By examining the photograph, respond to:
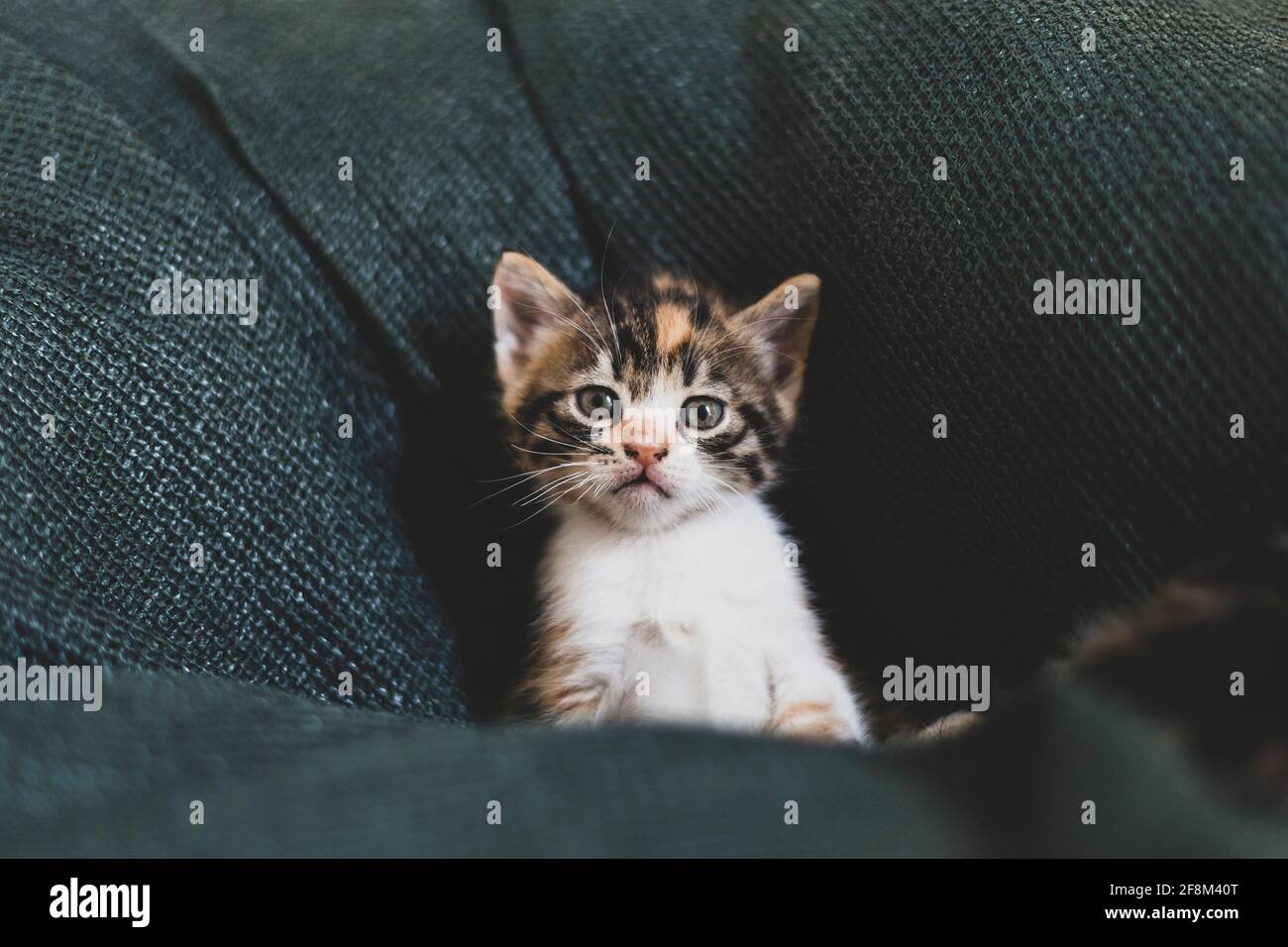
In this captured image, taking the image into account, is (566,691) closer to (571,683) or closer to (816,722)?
(571,683)

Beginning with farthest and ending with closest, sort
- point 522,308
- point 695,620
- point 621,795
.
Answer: point 522,308
point 695,620
point 621,795

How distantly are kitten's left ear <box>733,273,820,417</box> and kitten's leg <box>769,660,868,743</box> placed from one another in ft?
0.92

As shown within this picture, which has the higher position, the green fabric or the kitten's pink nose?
the kitten's pink nose

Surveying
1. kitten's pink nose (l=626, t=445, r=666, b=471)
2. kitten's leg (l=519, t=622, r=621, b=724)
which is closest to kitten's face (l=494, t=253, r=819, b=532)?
kitten's pink nose (l=626, t=445, r=666, b=471)

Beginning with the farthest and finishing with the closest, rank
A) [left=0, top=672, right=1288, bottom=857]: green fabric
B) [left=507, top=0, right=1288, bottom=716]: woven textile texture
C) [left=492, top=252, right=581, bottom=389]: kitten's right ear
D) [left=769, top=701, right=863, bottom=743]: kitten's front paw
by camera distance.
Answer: [left=492, top=252, right=581, bottom=389]: kitten's right ear
[left=769, top=701, right=863, bottom=743]: kitten's front paw
[left=507, top=0, right=1288, bottom=716]: woven textile texture
[left=0, top=672, right=1288, bottom=857]: green fabric

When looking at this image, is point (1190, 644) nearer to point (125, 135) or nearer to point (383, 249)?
point (383, 249)

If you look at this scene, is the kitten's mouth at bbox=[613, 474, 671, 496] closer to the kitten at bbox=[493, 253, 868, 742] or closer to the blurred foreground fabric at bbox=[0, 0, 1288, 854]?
the kitten at bbox=[493, 253, 868, 742]

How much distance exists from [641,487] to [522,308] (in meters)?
0.24

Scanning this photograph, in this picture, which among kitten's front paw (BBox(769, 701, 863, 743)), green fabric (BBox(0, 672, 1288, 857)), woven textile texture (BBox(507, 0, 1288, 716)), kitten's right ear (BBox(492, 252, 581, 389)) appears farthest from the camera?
kitten's right ear (BBox(492, 252, 581, 389))

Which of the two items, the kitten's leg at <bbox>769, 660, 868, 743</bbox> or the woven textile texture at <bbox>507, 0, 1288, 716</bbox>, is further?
the kitten's leg at <bbox>769, 660, 868, 743</bbox>

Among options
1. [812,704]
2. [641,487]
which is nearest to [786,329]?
[641,487]

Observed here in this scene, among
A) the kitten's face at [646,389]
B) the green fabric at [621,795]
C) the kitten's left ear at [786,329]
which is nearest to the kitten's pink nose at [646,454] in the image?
the kitten's face at [646,389]

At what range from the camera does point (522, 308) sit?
3.53ft

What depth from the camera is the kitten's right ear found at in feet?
3.37
